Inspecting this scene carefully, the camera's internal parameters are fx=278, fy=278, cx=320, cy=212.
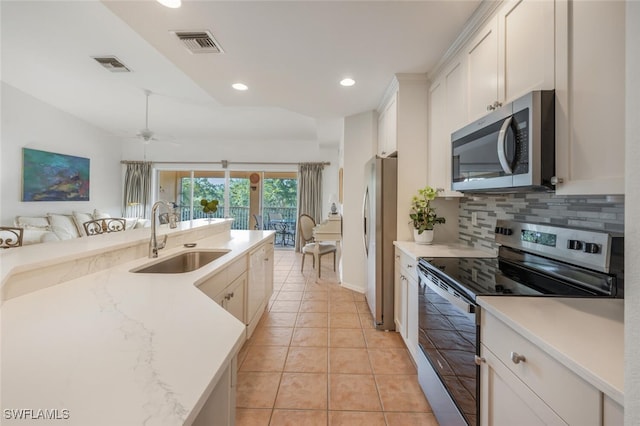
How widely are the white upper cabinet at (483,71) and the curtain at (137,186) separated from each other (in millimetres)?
7491

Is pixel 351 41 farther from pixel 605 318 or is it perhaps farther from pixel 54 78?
pixel 54 78

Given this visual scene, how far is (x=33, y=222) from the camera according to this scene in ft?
15.6

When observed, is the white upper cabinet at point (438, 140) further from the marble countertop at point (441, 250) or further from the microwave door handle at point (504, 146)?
the microwave door handle at point (504, 146)

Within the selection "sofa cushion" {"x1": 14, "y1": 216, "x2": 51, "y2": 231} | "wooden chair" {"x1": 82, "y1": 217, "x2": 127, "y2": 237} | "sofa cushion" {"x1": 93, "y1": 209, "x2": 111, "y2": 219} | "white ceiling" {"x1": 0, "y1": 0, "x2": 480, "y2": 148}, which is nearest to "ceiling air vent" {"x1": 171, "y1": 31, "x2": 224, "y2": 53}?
"white ceiling" {"x1": 0, "y1": 0, "x2": 480, "y2": 148}

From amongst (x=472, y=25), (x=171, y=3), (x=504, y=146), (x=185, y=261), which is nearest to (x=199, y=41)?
(x=171, y=3)

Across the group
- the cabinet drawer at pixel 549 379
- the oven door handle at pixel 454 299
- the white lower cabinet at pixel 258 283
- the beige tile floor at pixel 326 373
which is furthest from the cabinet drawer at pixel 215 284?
the cabinet drawer at pixel 549 379

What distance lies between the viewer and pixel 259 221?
7.14m

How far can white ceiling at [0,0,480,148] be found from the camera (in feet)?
5.83

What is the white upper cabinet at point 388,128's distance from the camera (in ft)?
9.12

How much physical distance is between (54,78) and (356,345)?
5.30m

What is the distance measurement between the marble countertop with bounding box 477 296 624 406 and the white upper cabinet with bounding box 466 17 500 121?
1.08 meters

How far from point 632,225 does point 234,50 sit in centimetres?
248

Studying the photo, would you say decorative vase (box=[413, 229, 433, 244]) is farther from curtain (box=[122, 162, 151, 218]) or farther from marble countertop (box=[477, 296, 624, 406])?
curtain (box=[122, 162, 151, 218])

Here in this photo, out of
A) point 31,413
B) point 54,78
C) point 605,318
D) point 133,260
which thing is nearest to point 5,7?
point 54,78
